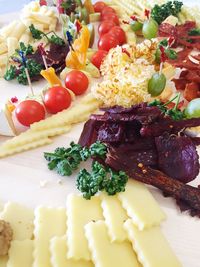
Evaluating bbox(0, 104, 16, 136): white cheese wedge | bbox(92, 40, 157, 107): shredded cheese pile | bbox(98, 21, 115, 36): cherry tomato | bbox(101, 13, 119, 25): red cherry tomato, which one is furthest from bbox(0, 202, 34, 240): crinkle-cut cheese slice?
bbox(101, 13, 119, 25): red cherry tomato

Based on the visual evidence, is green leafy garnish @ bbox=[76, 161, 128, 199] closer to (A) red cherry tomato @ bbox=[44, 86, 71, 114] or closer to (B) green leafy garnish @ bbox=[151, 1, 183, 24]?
(A) red cherry tomato @ bbox=[44, 86, 71, 114]

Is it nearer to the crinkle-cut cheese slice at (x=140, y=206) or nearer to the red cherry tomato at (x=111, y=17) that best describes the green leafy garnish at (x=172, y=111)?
the crinkle-cut cheese slice at (x=140, y=206)

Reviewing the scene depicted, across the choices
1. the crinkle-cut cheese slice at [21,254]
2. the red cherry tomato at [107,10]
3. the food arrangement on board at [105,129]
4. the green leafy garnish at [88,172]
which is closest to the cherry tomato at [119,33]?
the food arrangement on board at [105,129]

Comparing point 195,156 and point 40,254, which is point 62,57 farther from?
point 40,254

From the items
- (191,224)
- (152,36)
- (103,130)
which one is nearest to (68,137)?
(103,130)

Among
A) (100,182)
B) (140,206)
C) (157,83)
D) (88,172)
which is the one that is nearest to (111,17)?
(157,83)

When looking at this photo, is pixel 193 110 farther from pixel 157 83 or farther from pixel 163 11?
pixel 163 11

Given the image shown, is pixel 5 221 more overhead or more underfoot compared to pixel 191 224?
more overhead
